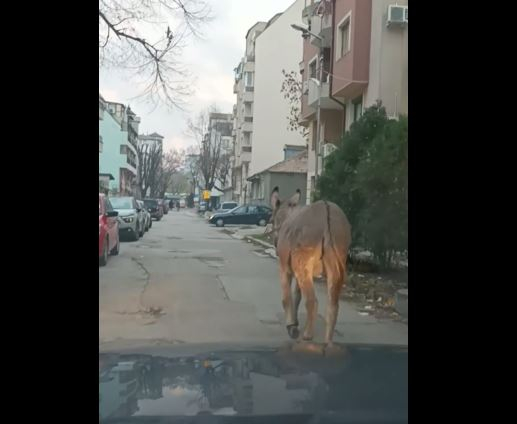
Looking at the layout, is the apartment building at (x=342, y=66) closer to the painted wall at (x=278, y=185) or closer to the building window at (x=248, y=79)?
the painted wall at (x=278, y=185)

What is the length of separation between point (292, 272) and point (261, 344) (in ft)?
2.21

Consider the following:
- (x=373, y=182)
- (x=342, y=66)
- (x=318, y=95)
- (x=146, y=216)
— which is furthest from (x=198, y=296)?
(x=342, y=66)

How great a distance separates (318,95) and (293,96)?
0.40 metres

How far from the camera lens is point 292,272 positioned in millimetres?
4699

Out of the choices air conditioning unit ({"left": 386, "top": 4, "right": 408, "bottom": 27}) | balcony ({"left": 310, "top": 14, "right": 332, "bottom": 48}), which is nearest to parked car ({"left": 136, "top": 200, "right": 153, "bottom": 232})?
balcony ({"left": 310, "top": 14, "right": 332, "bottom": 48})

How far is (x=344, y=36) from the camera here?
505cm

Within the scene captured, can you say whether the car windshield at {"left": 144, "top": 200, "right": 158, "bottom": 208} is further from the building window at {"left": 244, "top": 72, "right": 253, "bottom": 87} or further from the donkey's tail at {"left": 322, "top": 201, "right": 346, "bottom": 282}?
the donkey's tail at {"left": 322, "top": 201, "right": 346, "bottom": 282}

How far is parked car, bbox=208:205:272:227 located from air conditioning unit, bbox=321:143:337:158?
800 mm

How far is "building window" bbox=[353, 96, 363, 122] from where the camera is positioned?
5270 mm

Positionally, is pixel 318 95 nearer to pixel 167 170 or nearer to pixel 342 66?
pixel 342 66

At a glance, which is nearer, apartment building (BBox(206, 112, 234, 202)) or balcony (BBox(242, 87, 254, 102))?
apartment building (BBox(206, 112, 234, 202))
